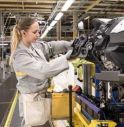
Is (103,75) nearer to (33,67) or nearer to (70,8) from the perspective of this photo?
(33,67)

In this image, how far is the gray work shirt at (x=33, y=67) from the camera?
278 centimetres

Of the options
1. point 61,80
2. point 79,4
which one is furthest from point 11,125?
point 79,4

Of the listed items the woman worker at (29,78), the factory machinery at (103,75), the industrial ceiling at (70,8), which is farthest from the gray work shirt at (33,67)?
the industrial ceiling at (70,8)

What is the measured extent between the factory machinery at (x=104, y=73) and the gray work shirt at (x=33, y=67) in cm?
29

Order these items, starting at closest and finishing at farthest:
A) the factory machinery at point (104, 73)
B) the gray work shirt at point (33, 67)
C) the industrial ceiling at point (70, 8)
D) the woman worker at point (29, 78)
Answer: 1. the factory machinery at point (104, 73)
2. the gray work shirt at point (33, 67)
3. the woman worker at point (29, 78)
4. the industrial ceiling at point (70, 8)

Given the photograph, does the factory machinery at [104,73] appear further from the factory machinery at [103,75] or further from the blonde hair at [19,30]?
the blonde hair at [19,30]

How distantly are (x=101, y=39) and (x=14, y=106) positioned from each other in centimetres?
589

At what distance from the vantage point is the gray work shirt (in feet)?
9.13

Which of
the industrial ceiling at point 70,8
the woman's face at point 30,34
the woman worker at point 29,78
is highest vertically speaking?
the industrial ceiling at point 70,8

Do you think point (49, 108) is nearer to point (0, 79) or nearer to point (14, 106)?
point (14, 106)

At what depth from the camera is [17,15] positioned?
12047 millimetres

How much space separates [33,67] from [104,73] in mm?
897

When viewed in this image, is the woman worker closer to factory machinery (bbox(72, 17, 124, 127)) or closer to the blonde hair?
the blonde hair

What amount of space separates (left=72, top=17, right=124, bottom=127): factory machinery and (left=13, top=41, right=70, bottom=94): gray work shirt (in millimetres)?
286
